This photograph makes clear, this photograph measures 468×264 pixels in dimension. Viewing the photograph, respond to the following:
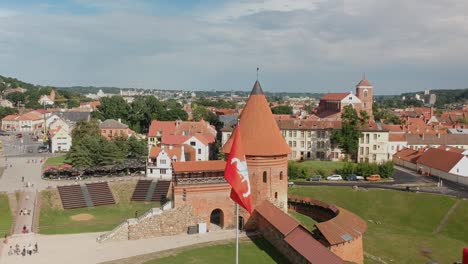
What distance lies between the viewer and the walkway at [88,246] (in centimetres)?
2873

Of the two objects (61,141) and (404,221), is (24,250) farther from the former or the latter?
(61,141)

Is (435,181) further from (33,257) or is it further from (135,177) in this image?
(33,257)

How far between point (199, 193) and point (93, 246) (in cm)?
861

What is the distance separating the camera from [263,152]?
34344 mm

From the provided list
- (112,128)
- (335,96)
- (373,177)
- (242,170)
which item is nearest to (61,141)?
(112,128)

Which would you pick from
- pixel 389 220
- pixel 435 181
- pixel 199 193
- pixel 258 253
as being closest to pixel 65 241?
pixel 199 193

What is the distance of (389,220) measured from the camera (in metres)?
43.3

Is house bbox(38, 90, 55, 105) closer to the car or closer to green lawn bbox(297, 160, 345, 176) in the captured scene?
green lawn bbox(297, 160, 345, 176)

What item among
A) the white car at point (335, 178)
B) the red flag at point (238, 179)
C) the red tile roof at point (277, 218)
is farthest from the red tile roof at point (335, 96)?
the red flag at point (238, 179)

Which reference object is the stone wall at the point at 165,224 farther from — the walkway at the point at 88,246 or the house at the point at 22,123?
the house at the point at 22,123

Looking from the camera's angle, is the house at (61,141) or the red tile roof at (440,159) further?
the house at (61,141)

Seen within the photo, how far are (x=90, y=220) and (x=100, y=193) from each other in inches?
325

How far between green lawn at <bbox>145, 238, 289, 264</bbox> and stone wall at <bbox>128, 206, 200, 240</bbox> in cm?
437

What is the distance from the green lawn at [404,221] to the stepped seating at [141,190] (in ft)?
54.2
